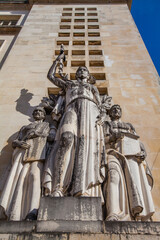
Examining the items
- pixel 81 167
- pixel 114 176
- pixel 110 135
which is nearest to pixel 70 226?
pixel 81 167

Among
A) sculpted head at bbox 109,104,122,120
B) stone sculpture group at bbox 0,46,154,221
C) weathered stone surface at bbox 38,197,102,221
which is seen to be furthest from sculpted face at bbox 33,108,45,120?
weathered stone surface at bbox 38,197,102,221

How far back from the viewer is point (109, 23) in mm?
16078

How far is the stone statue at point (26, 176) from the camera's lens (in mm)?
4961

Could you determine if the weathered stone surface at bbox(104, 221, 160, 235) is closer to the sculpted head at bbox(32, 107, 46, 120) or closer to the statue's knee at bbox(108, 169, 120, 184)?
the statue's knee at bbox(108, 169, 120, 184)

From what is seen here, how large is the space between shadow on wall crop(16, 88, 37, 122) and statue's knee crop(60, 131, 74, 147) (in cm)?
295

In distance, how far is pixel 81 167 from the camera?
17.0 ft

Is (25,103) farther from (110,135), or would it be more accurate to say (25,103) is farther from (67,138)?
(67,138)

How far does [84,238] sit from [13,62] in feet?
31.4

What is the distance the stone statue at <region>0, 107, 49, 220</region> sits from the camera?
4.96 m

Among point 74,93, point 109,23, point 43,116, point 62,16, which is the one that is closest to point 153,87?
point 74,93

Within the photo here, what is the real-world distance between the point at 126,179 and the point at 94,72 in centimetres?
655

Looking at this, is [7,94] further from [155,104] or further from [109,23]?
[109,23]

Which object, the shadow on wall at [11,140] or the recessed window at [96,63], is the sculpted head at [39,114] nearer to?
the shadow on wall at [11,140]

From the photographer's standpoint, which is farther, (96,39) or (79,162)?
(96,39)
